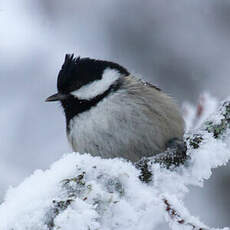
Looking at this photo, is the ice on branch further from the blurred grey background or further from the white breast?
the blurred grey background

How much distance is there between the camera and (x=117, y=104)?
9.73 feet

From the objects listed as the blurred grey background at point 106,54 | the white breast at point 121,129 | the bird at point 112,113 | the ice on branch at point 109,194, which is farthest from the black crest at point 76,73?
the blurred grey background at point 106,54

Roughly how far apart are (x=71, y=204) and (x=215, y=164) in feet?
2.48

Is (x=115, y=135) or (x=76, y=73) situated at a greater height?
(x=76, y=73)

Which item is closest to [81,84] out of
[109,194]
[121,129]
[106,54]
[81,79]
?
[81,79]

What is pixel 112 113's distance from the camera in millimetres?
2916

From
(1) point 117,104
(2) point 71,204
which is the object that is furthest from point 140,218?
(1) point 117,104

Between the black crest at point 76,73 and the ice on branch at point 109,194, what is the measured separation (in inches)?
43.6

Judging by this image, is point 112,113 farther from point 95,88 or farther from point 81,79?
point 81,79

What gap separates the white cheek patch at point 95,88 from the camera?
3.06m

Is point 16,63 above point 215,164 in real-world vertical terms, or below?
above

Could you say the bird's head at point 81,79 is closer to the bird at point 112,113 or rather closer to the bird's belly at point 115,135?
the bird at point 112,113

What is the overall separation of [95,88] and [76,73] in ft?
0.56

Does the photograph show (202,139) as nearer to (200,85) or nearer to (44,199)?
(44,199)
